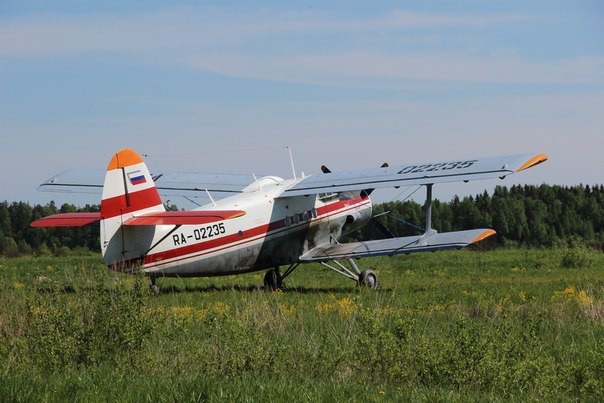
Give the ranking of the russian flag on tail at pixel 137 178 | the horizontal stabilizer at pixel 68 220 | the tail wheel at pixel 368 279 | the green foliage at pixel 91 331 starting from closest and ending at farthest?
1. the green foliage at pixel 91 331
2. the horizontal stabilizer at pixel 68 220
3. the russian flag on tail at pixel 137 178
4. the tail wheel at pixel 368 279

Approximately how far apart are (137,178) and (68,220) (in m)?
1.53

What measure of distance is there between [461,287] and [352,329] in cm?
966

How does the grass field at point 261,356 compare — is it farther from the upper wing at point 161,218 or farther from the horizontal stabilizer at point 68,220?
the horizontal stabilizer at point 68,220

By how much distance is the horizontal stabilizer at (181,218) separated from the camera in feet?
59.0

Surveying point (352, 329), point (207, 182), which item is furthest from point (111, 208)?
point (352, 329)

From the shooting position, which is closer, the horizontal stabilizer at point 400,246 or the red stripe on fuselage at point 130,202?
the red stripe on fuselage at point 130,202

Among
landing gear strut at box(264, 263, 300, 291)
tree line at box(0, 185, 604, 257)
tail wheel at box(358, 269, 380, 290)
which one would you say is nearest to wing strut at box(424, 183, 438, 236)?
tail wheel at box(358, 269, 380, 290)

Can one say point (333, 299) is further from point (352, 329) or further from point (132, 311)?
point (132, 311)

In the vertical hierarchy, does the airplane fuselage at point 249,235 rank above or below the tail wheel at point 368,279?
above

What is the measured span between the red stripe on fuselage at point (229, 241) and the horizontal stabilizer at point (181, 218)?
0.82m

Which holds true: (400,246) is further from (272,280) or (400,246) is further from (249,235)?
(249,235)

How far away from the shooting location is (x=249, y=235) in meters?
20.6

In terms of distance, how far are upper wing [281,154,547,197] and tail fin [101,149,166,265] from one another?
3646 mm

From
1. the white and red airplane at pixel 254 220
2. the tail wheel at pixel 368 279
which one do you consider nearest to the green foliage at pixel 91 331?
the white and red airplane at pixel 254 220
